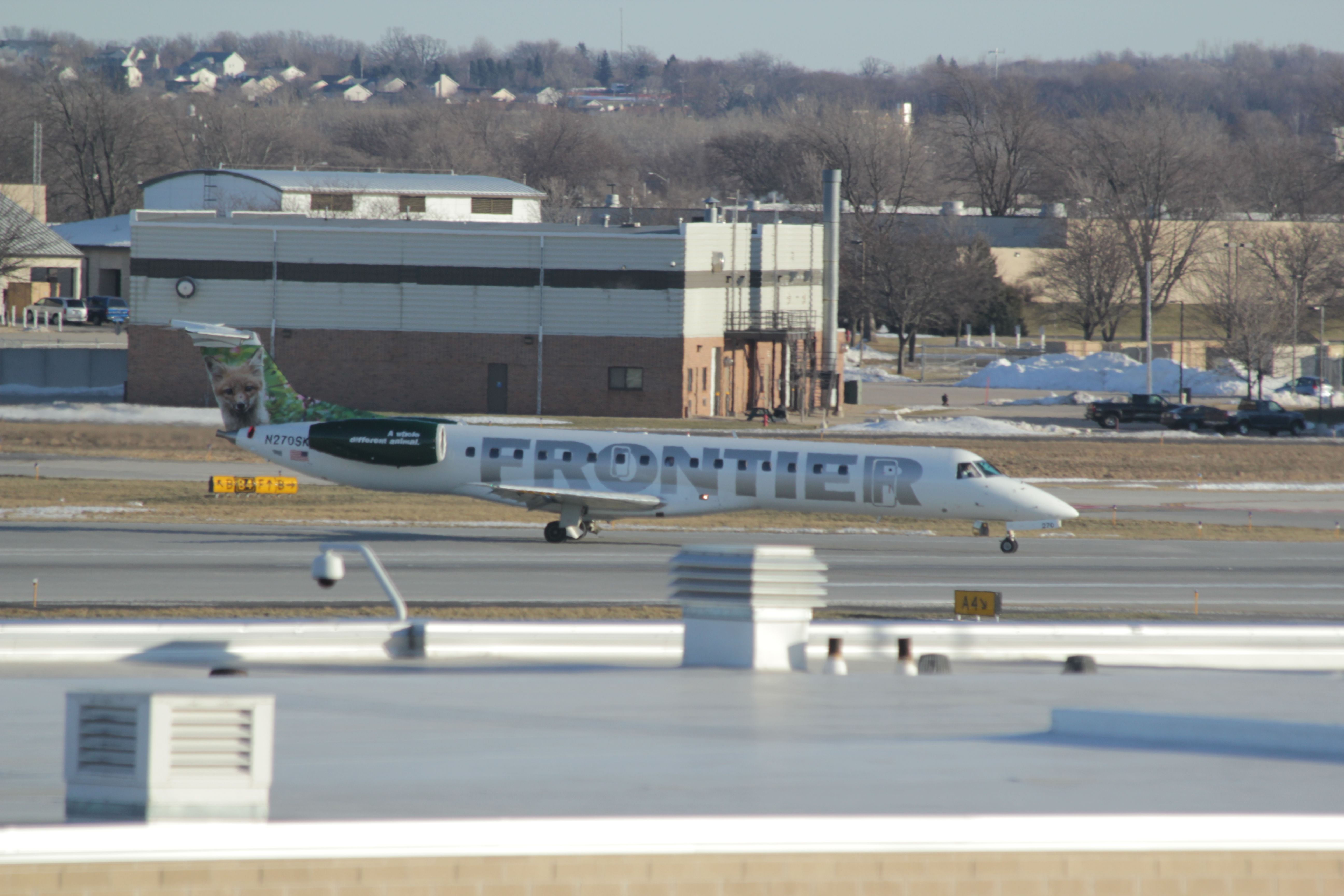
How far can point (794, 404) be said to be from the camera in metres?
82.4

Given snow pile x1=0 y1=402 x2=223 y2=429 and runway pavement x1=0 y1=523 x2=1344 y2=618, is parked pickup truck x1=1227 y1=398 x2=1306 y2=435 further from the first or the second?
snow pile x1=0 y1=402 x2=223 y2=429

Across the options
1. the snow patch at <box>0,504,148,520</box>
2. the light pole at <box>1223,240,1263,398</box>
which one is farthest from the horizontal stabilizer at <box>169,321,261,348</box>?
the light pole at <box>1223,240,1263,398</box>

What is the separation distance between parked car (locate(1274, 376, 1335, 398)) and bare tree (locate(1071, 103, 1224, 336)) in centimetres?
3053

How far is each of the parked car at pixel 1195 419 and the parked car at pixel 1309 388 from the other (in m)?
16.9

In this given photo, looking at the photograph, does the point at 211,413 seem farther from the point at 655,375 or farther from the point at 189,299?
the point at 655,375

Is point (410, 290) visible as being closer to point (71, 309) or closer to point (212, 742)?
A: point (71, 309)

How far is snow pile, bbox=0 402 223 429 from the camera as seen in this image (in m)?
53.9

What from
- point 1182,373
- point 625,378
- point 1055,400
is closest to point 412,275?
point 625,378

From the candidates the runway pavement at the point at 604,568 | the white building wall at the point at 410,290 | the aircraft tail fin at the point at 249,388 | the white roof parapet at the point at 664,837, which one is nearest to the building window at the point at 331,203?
the white building wall at the point at 410,290

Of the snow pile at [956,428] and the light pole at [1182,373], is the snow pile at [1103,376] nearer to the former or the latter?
the light pole at [1182,373]

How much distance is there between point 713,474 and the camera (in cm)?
3797

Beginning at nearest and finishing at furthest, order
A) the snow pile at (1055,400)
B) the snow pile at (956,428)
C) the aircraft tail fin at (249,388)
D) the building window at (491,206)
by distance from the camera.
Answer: the aircraft tail fin at (249,388) < the snow pile at (956,428) < the snow pile at (1055,400) < the building window at (491,206)

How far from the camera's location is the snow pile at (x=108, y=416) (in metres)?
53.9

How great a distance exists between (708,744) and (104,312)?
334 feet
